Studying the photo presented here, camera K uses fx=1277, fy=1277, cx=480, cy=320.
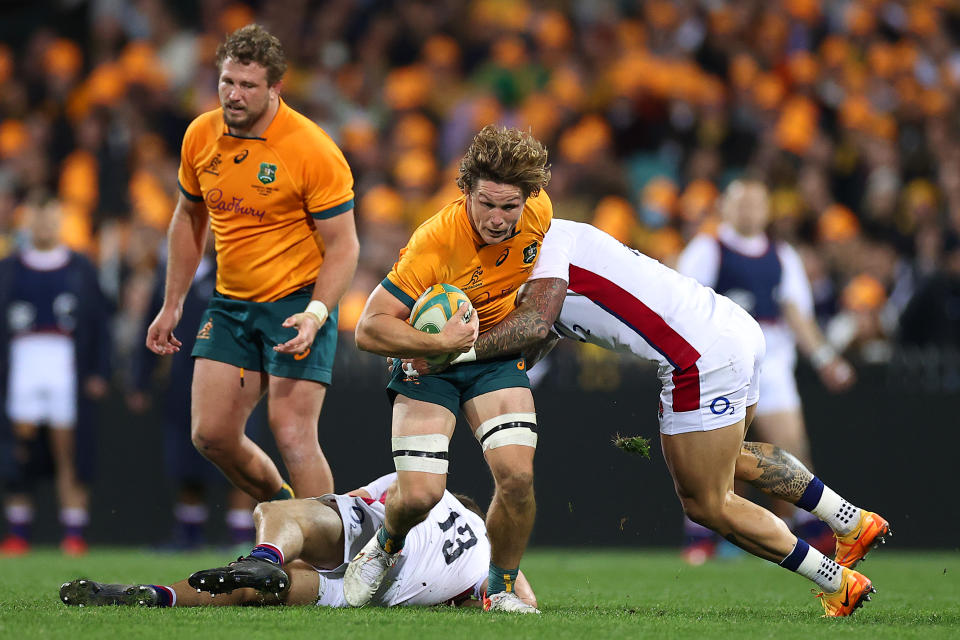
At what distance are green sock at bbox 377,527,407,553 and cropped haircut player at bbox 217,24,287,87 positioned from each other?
2.18 metres

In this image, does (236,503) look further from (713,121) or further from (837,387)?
(713,121)

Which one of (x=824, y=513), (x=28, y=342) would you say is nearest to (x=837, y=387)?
(x=824, y=513)

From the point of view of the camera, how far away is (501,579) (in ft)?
18.2

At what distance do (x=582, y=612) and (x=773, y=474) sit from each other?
109cm

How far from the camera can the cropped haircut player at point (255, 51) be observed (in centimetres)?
590

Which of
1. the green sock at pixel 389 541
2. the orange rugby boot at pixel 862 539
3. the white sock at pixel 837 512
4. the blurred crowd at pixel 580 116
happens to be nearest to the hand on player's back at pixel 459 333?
the green sock at pixel 389 541

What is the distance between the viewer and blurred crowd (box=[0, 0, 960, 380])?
12086mm

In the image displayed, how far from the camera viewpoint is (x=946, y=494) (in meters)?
10.0

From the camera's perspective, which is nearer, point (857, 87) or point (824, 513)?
point (824, 513)

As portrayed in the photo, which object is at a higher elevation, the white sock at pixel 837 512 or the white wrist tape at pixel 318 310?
the white wrist tape at pixel 318 310

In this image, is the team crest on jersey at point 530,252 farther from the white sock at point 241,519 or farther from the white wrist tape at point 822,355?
the white sock at point 241,519

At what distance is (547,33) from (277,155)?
1024 centimetres

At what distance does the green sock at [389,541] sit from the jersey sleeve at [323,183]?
5.08ft

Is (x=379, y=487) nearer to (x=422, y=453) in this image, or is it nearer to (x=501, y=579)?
(x=422, y=453)
